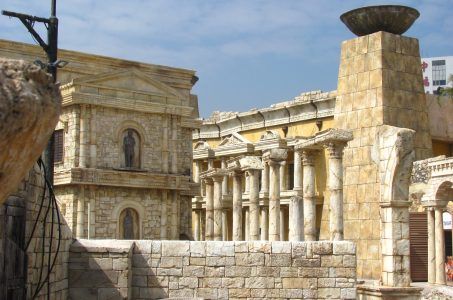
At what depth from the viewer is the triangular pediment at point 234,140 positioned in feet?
126

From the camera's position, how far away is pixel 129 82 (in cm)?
3100

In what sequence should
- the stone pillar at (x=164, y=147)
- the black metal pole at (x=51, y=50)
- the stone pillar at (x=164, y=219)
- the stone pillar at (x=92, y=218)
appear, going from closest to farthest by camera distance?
the black metal pole at (x=51, y=50), the stone pillar at (x=92, y=218), the stone pillar at (x=164, y=219), the stone pillar at (x=164, y=147)

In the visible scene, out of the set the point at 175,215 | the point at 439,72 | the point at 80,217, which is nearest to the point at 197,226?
the point at 175,215

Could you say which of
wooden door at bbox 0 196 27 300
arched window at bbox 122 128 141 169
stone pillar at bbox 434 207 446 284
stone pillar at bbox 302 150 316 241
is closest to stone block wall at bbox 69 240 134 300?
wooden door at bbox 0 196 27 300

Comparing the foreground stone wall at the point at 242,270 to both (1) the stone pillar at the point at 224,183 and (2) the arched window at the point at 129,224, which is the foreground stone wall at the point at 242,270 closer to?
(2) the arched window at the point at 129,224

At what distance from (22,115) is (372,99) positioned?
17675 mm

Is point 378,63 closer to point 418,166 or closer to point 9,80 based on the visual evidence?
point 418,166

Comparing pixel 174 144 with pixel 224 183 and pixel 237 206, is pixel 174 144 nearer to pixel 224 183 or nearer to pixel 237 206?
pixel 237 206

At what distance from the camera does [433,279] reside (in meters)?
23.3

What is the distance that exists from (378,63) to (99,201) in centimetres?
1304

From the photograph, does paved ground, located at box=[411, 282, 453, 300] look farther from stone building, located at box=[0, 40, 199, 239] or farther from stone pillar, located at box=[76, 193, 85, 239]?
stone pillar, located at box=[76, 193, 85, 239]

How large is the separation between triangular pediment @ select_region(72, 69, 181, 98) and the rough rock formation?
81.8 feet

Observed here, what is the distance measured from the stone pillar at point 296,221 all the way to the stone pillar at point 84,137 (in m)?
8.28

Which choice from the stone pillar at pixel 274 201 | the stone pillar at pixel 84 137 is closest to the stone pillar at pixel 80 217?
the stone pillar at pixel 84 137
